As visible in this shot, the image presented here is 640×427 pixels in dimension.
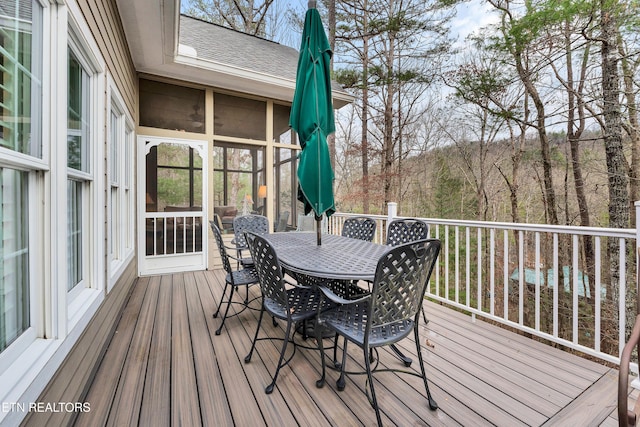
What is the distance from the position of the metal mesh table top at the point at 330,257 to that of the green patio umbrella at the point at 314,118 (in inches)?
14.1

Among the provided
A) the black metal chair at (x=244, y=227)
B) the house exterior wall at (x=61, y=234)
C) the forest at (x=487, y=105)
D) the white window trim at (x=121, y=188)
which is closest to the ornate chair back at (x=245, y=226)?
the black metal chair at (x=244, y=227)

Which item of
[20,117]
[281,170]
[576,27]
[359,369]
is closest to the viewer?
[20,117]

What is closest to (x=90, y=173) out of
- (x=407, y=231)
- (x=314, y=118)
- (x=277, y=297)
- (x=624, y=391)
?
(x=277, y=297)

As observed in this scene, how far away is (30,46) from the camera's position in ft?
4.17

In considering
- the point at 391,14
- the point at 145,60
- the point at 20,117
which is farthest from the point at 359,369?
the point at 391,14

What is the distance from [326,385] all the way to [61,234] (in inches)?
71.6

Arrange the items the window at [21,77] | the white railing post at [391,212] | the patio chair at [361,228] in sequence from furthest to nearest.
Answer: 1. the white railing post at [391,212]
2. the patio chair at [361,228]
3. the window at [21,77]

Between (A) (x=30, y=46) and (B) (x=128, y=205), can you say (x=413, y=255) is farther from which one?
(B) (x=128, y=205)

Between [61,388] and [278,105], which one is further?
[278,105]

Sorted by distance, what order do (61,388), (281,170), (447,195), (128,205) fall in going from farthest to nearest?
(447,195), (281,170), (128,205), (61,388)

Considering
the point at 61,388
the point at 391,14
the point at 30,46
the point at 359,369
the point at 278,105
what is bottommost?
the point at 359,369

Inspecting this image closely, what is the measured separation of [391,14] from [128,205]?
8.69 m

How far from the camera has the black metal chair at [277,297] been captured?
1778mm

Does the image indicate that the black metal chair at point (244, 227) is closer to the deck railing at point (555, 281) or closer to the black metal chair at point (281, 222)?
the black metal chair at point (281, 222)
